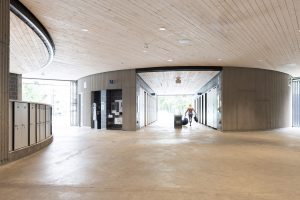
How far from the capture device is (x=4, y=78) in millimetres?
5660

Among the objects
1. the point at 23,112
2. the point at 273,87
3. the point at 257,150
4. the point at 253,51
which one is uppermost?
the point at 253,51

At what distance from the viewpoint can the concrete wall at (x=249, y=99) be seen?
14.7 metres

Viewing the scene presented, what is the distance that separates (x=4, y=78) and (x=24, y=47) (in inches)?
201

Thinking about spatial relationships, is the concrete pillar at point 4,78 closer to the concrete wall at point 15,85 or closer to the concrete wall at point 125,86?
the concrete wall at point 125,86

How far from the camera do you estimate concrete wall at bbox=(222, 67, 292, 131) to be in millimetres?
14703

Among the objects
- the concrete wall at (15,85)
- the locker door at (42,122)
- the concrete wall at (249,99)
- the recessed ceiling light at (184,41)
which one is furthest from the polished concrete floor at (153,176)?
the concrete wall at (15,85)

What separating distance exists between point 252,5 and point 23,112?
572 centimetres

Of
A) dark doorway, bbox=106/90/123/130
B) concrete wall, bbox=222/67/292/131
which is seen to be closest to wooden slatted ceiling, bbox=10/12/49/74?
dark doorway, bbox=106/90/123/130

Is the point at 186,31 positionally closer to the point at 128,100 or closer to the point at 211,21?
the point at 211,21

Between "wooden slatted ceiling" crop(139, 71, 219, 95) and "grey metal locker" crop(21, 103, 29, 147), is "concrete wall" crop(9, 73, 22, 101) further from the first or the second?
"grey metal locker" crop(21, 103, 29, 147)

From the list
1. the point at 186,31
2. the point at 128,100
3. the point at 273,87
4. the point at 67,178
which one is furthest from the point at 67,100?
the point at 67,178

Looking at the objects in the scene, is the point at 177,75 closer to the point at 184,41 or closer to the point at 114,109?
the point at 114,109

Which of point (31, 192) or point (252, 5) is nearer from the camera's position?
point (31, 192)

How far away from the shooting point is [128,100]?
15.3 m
